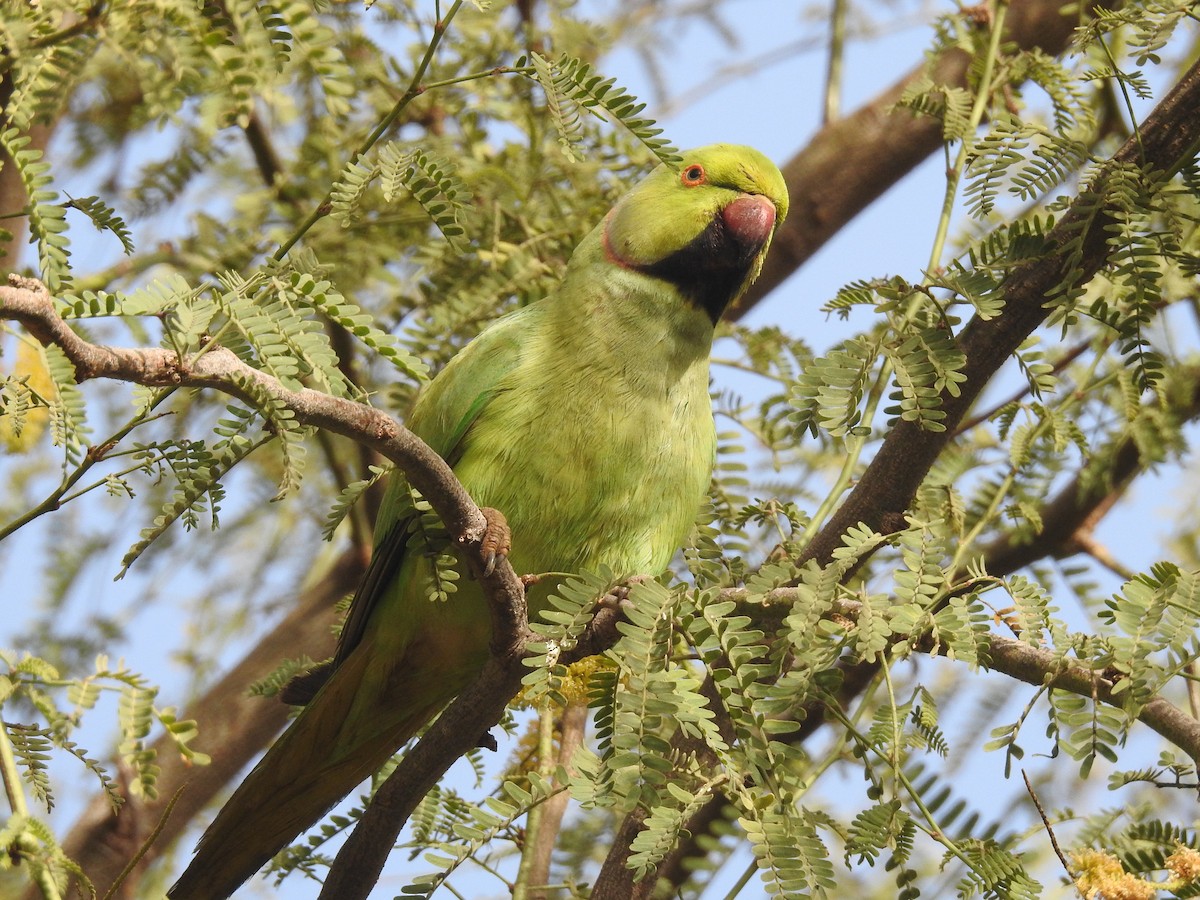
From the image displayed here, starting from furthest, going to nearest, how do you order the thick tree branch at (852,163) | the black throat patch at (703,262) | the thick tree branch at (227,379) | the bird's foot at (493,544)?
the thick tree branch at (852,163) < the black throat patch at (703,262) < the bird's foot at (493,544) < the thick tree branch at (227,379)

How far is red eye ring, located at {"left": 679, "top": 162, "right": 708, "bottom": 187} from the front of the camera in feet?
10.3

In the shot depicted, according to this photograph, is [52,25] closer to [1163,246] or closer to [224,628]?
[1163,246]

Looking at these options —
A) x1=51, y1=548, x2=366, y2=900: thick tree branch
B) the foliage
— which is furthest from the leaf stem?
x1=51, y1=548, x2=366, y2=900: thick tree branch

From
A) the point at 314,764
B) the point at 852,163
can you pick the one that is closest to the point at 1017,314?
the point at 314,764

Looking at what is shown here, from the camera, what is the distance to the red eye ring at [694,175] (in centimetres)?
314

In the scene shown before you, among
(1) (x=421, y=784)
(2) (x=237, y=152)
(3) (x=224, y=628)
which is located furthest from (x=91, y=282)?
(1) (x=421, y=784)

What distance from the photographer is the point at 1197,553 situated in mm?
3896

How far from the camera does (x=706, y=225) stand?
3.09 meters

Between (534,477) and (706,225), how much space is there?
0.83 metres

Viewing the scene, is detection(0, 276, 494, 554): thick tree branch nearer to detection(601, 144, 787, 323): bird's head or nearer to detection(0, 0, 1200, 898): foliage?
detection(0, 0, 1200, 898): foliage

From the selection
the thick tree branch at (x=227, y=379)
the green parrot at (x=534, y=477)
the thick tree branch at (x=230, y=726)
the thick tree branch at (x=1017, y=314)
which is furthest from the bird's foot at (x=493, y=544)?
the thick tree branch at (x=230, y=726)

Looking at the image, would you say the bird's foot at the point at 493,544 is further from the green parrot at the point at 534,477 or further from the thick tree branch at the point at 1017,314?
the thick tree branch at the point at 1017,314

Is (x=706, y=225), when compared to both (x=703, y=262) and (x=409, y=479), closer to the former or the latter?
(x=703, y=262)

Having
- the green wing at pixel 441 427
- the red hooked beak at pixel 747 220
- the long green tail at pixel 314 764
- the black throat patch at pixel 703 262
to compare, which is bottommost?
the long green tail at pixel 314 764
